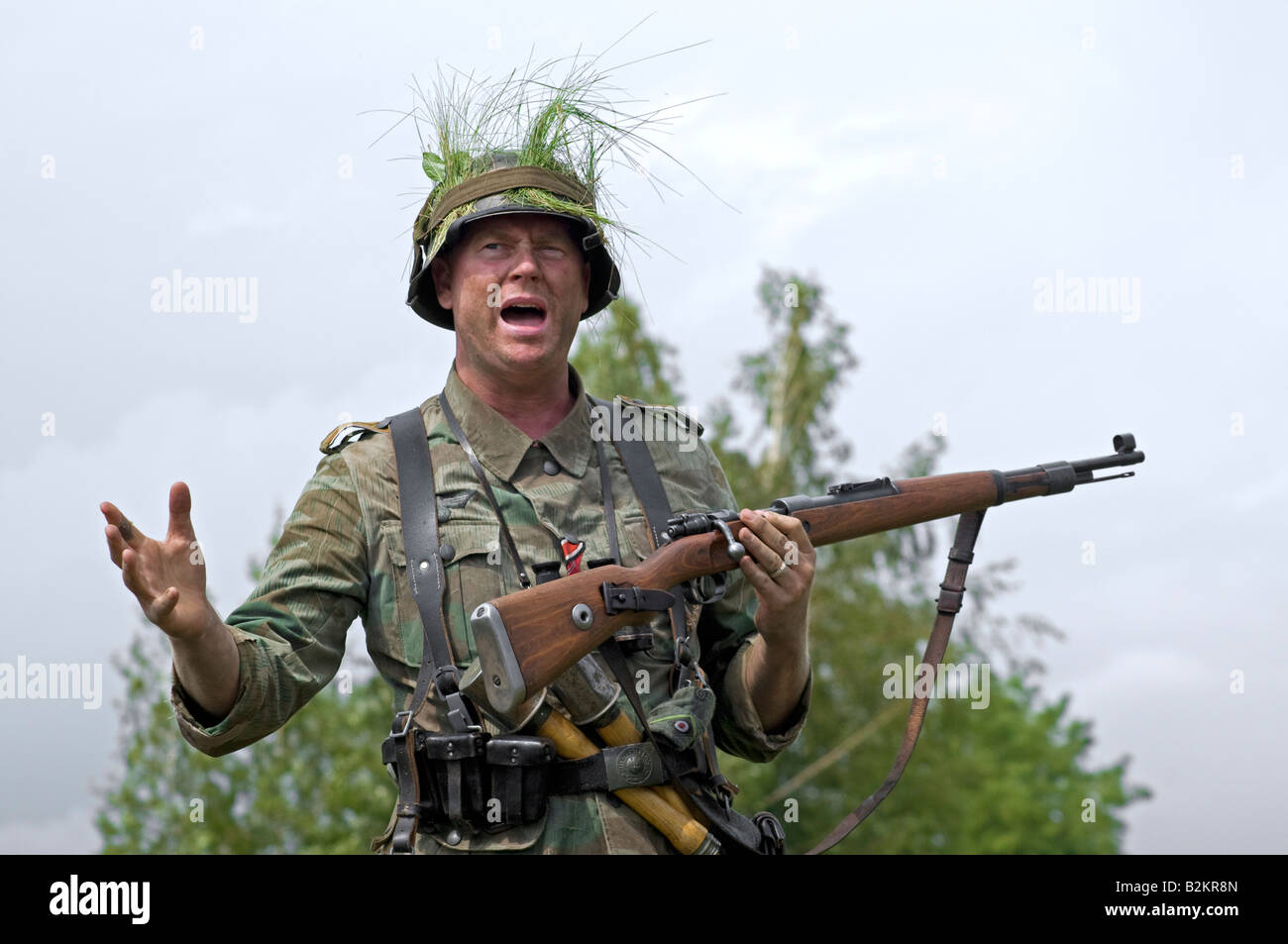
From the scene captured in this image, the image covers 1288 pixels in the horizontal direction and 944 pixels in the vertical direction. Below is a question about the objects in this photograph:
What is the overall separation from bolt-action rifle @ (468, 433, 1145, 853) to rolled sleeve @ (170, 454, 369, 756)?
23.6 inches

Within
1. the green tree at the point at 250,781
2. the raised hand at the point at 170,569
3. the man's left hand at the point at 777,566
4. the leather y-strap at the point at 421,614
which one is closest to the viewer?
the raised hand at the point at 170,569

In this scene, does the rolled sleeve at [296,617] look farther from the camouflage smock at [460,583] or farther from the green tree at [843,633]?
the green tree at [843,633]

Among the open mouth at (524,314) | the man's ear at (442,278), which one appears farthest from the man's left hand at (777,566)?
the man's ear at (442,278)

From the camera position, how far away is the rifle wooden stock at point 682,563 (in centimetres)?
486

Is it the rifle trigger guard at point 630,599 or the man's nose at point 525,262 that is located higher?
the man's nose at point 525,262

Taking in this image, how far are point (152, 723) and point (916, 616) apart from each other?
1573 cm

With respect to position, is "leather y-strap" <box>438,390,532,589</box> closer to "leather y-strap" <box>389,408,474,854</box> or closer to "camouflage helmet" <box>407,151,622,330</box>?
"leather y-strap" <box>389,408,474,854</box>

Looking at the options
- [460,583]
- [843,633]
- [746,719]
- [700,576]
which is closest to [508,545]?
[460,583]

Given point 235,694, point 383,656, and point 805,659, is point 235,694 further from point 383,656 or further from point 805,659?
point 805,659

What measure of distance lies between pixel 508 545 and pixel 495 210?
1.28 m

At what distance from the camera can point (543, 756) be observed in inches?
200

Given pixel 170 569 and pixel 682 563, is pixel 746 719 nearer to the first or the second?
pixel 682 563

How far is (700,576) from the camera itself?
5.47 metres

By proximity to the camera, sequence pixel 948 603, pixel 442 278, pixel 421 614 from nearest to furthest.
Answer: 1. pixel 421 614
2. pixel 442 278
3. pixel 948 603
